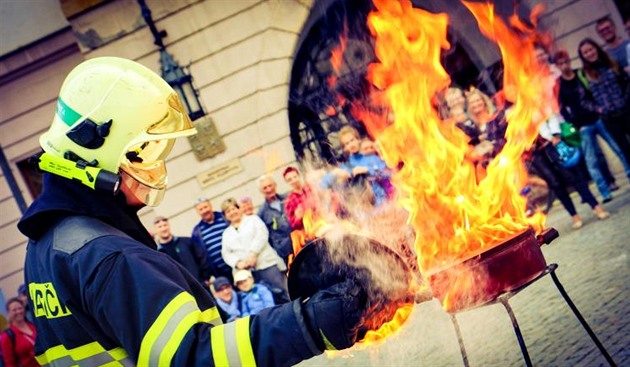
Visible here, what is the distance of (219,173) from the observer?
9516 mm

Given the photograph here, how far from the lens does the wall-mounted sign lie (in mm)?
9508

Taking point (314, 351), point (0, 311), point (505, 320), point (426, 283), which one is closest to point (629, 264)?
point (505, 320)

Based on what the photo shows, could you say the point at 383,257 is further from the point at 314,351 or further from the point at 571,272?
the point at 571,272

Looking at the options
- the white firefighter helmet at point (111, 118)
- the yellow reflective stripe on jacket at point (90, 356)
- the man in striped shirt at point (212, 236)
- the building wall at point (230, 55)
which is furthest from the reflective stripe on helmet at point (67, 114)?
the building wall at point (230, 55)

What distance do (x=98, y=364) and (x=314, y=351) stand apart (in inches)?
26.9

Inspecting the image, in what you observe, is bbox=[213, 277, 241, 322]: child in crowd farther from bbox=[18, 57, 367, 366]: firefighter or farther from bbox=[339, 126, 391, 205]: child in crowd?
bbox=[18, 57, 367, 366]: firefighter

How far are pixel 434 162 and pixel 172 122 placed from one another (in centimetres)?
149

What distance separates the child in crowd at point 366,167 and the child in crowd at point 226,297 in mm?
1985

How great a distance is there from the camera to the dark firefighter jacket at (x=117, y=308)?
162 cm

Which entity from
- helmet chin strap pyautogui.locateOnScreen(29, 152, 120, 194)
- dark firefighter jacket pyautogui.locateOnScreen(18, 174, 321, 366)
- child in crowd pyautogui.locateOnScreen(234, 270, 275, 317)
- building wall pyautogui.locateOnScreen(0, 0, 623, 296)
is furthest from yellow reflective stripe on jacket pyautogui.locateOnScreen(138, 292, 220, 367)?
building wall pyautogui.locateOnScreen(0, 0, 623, 296)

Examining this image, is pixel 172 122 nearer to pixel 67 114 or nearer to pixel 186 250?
pixel 67 114

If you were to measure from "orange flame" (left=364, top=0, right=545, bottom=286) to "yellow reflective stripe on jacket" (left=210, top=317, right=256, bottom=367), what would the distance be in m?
1.16

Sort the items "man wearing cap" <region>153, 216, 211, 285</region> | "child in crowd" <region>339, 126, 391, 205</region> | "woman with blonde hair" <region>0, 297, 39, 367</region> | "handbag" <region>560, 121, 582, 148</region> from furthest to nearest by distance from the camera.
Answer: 1. "handbag" <region>560, 121, 582, 148</region>
2. "man wearing cap" <region>153, 216, 211, 285</region>
3. "woman with blonde hair" <region>0, 297, 39, 367</region>
4. "child in crowd" <region>339, 126, 391, 205</region>

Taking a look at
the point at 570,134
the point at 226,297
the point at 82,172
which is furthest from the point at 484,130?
the point at 82,172
